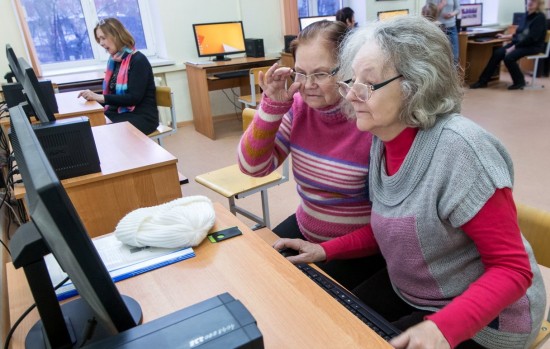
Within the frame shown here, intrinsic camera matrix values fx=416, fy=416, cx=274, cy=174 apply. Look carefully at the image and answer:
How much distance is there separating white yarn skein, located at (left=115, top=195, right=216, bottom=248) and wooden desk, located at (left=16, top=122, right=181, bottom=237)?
0.48m

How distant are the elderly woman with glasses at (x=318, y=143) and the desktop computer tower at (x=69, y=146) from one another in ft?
1.78

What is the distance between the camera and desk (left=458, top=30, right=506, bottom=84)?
19.9ft

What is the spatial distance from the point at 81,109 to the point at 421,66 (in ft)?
7.48

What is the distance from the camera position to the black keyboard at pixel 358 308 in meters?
0.86

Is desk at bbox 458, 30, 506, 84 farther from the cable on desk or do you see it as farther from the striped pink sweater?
the cable on desk

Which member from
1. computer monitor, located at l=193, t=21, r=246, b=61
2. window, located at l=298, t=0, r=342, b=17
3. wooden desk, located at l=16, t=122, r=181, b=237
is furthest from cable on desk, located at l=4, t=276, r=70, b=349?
window, located at l=298, t=0, r=342, b=17

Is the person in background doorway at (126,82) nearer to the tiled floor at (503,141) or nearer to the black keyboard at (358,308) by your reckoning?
the tiled floor at (503,141)

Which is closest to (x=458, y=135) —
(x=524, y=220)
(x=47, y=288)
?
(x=524, y=220)

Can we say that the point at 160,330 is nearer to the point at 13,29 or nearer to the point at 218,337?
the point at 218,337

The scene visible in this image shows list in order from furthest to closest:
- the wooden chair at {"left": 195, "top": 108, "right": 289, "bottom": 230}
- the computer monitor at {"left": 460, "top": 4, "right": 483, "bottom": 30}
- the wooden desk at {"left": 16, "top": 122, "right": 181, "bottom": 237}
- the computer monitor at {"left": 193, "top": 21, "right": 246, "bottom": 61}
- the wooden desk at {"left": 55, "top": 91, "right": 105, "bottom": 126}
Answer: the computer monitor at {"left": 460, "top": 4, "right": 483, "bottom": 30} → the computer monitor at {"left": 193, "top": 21, "right": 246, "bottom": 61} → the wooden desk at {"left": 55, "top": 91, "right": 105, "bottom": 126} → the wooden chair at {"left": 195, "top": 108, "right": 289, "bottom": 230} → the wooden desk at {"left": 16, "top": 122, "right": 181, "bottom": 237}

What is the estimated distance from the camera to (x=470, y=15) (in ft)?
21.8

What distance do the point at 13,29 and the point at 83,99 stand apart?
69.1 inches

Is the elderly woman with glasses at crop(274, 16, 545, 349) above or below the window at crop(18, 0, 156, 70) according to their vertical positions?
below

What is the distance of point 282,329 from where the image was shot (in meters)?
0.76
